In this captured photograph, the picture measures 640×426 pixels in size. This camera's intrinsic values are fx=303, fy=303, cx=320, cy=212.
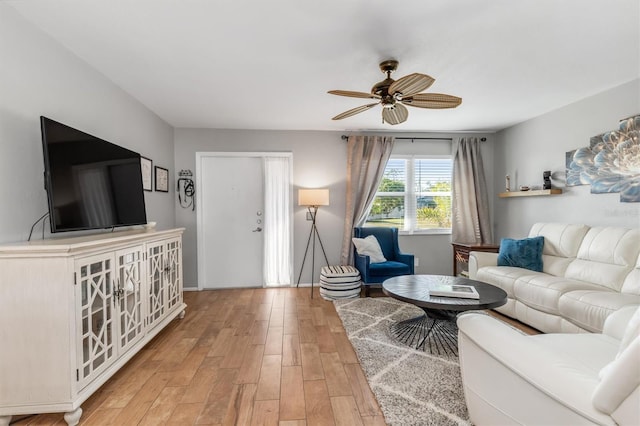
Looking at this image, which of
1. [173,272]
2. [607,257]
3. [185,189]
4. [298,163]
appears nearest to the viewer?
[607,257]

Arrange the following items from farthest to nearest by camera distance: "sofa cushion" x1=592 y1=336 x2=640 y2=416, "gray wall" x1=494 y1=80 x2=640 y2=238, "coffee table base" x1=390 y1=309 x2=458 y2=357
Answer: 1. "gray wall" x1=494 y1=80 x2=640 y2=238
2. "coffee table base" x1=390 y1=309 x2=458 y2=357
3. "sofa cushion" x1=592 y1=336 x2=640 y2=416

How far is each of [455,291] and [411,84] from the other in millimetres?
1656

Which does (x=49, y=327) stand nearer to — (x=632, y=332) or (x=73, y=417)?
(x=73, y=417)

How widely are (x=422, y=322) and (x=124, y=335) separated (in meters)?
2.55

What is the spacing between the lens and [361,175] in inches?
182

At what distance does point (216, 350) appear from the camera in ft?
8.45

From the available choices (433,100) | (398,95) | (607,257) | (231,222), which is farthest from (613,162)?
(231,222)

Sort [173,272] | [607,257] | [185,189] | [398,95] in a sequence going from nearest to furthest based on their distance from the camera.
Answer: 1. [398,95]
2. [607,257]
3. [173,272]
4. [185,189]

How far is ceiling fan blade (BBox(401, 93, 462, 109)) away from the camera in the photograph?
234cm

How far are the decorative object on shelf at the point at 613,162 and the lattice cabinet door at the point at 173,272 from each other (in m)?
4.49

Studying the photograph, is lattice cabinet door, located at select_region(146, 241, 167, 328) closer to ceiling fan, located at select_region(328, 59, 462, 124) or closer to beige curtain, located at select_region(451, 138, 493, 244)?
ceiling fan, located at select_region(328, 59, 462, 124)

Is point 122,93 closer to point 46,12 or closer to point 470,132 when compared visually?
point 46,12

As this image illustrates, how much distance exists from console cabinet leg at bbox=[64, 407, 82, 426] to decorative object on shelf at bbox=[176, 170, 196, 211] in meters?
3.06

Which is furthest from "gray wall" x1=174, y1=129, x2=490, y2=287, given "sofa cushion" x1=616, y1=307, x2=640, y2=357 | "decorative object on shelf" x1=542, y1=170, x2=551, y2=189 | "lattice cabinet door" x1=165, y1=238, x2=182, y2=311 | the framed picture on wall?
"sofa cushion" x1=616, y1=307, x2=640, y2=357
